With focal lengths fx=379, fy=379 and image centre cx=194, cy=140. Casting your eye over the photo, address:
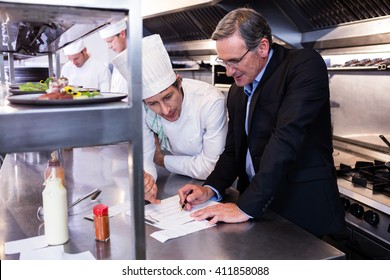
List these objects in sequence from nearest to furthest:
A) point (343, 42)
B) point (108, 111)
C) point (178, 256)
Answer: point (108, 111) < point (178, 256) < point (343, 42)

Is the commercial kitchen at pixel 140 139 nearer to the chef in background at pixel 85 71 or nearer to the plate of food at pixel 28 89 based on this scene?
the plate of food at pixel 28 89

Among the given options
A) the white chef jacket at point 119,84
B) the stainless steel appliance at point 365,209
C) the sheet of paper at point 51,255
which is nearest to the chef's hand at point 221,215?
the sheet of paper at point 51,255

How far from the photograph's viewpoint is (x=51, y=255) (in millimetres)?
1061

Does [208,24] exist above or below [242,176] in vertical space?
above

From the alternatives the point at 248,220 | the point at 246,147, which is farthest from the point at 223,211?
the point at 246,147

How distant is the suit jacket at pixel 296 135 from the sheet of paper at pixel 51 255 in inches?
26.1

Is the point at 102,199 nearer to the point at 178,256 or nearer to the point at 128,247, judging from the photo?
the point at 128,247

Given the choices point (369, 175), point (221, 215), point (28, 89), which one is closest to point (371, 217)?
point (369, 175)

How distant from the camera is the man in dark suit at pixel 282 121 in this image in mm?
1448

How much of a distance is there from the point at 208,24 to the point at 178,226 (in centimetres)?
304

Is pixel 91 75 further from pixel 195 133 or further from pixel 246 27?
pixel 246 27

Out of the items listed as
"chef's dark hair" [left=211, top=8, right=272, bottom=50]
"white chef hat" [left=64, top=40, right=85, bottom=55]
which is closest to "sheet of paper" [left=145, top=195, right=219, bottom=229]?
"chef's dark hair" [left=211, top=8, right=272, bottom=50]

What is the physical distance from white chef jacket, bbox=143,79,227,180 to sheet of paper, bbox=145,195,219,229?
0.36 m

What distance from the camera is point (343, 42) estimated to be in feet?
8.16
